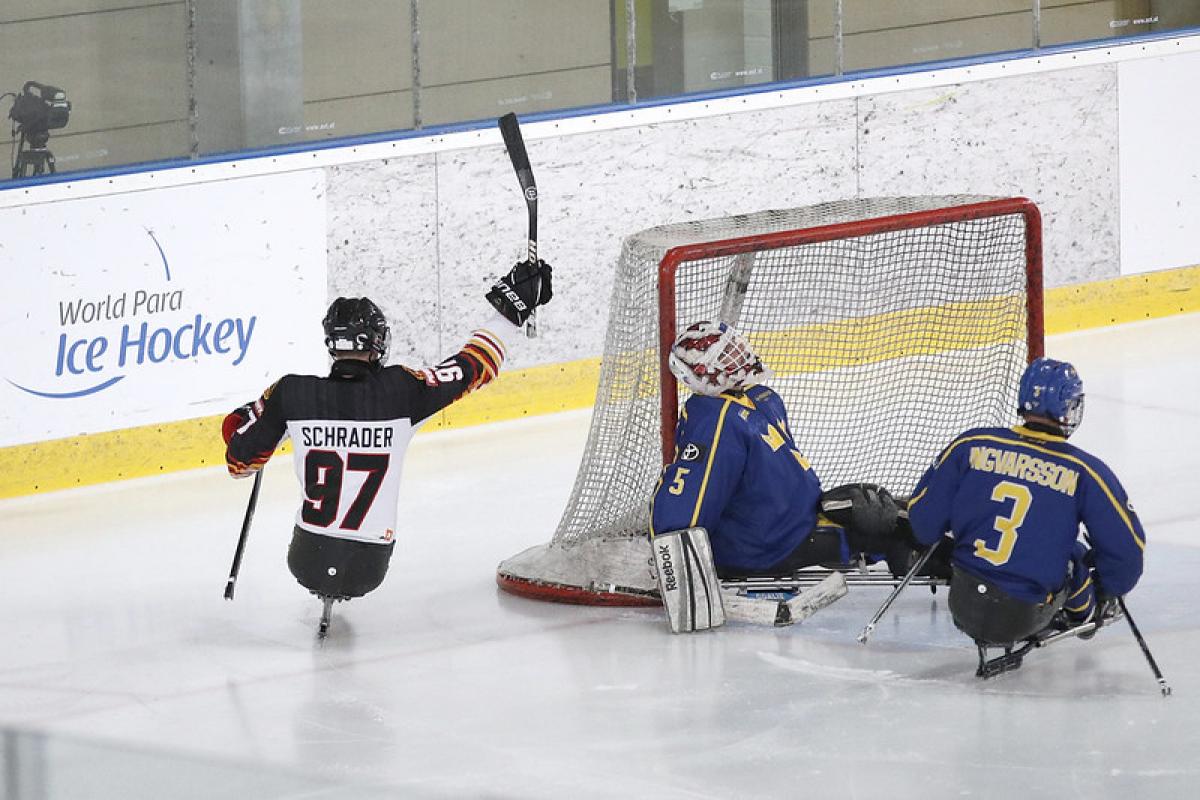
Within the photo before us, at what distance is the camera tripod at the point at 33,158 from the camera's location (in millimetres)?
7555

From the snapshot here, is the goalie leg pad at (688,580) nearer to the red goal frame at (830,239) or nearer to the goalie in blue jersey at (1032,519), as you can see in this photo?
the red goal frame at (830,239)

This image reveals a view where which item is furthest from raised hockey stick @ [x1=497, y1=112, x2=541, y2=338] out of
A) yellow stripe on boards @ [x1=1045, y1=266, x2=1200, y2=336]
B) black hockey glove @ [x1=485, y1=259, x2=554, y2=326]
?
yellow stripe on boards @ [x1=1045, y1=266, x2=1200, y2=336]

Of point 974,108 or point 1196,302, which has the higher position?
point 974,108

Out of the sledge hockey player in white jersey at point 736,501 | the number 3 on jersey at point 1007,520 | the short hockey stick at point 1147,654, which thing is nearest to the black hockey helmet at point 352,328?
the sledge hockey player in white jersey at point 736,501

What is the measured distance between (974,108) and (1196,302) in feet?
5.19

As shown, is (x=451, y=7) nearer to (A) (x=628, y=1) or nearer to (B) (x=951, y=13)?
(A) (x=628, y=1)

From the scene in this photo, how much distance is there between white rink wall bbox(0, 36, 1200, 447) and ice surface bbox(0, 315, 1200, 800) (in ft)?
3.82

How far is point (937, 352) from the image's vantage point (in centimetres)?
689

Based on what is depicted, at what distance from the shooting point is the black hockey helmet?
5773 millimetres

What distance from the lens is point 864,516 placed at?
5.87 metres

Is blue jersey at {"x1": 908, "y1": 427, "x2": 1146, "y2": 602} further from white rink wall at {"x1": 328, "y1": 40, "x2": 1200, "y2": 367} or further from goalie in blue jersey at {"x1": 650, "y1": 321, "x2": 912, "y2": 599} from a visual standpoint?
white rink wall at {"x1": 328, "y1": 40, "x2": 1200, "y2": 367}

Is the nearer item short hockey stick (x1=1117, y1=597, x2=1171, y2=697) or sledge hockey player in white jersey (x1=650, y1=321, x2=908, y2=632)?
short hockey stick (x1=1117, y1=597, x2=1171, y2=697)

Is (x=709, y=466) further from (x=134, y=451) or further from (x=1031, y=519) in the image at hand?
(x=134, y=451)

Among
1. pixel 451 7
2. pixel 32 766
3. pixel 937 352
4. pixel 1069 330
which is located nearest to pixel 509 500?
pixel 937 352
